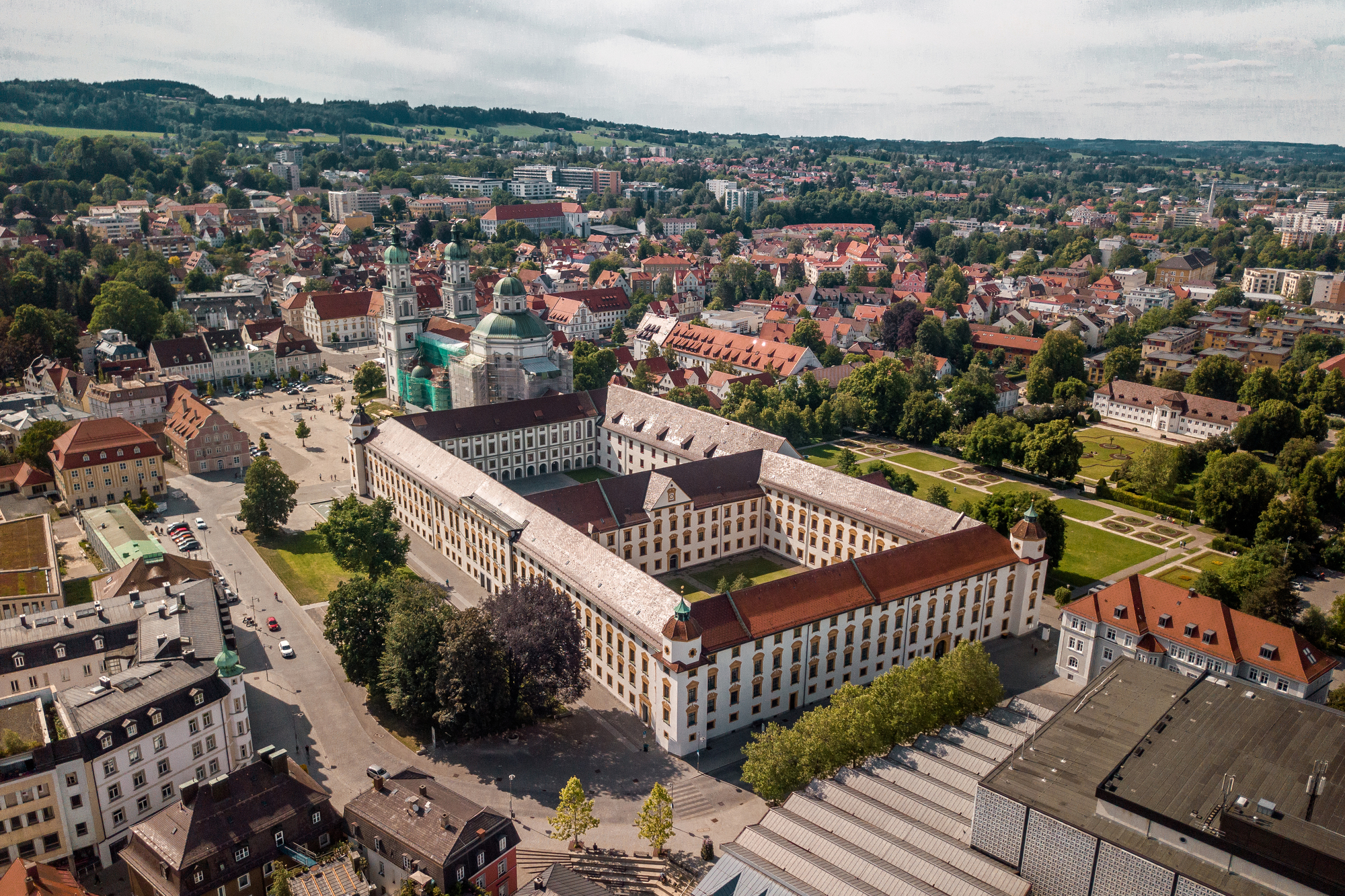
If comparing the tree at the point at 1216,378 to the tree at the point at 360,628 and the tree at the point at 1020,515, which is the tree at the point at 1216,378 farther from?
the tree at the point at 360,628

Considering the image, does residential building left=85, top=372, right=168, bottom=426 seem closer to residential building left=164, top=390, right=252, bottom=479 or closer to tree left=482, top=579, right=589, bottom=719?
residential building left=164, top=390, right=252, bottom=479

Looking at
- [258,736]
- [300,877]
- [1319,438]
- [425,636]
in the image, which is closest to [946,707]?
[425,636]

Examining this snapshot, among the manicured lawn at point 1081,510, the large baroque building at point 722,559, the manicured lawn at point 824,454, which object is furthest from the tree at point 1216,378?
the large baroque building at point 722,559

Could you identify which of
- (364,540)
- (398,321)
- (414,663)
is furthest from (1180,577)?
(398,321)

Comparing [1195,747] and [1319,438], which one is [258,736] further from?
[1319,438]

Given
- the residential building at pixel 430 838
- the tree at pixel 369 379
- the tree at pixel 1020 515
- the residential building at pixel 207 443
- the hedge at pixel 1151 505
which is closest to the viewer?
the residential building at pixel 430 838
